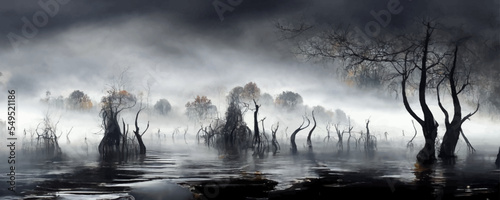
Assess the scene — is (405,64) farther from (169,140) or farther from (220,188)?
(169,140)

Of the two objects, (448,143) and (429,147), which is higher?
(448,143)

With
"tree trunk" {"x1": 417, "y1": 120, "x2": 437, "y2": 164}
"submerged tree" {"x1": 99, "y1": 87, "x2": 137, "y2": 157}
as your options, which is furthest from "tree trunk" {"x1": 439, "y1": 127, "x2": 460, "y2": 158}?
"submerged tree" {"x1": 99, "y1": 87, "x2": 137, "y2": 157}

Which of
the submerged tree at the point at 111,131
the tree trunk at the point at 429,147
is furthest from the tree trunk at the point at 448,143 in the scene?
the submerged tree at the point at 111,131

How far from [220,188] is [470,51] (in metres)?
17.8

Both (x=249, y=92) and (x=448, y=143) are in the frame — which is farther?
(x=249, y=92)

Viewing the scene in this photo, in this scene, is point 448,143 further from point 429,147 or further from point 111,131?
point 111,131

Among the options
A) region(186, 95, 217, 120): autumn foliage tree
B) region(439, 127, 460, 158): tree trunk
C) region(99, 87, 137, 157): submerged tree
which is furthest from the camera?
region(186, 95, 217, 120): autumn foliage tree

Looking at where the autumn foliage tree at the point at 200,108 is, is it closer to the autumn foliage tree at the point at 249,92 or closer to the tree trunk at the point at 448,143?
the autumn foliage tree at the point at 249,92

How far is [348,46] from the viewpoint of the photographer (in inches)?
904

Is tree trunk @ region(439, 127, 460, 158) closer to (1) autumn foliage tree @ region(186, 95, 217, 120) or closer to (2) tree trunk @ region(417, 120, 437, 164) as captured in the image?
(2) tree trunk @ region(417, 120, 437, 164)

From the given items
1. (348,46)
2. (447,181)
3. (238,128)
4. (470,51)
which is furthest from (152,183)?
(238,128)

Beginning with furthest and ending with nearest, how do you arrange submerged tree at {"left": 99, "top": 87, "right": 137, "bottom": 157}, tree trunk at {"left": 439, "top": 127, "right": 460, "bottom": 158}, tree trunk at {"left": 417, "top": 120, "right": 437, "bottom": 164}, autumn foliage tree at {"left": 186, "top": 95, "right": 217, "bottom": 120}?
autumn foliage tree at {"left": 186, "top": 95, "right": 217, "bottom": 120} < submerged tree at {"left": 99, "top": 87, "right": 137, "bottom": 157} < tree trunk at {"left": 439, "top": 127, "right": 460, "bottom": 158} < tree trunk at {"left": 417, "top": 120, "right": 437, "bottom": 164}

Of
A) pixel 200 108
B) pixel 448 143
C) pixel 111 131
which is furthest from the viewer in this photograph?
pixel 200 108

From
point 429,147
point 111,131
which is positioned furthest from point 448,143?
point 111,131
